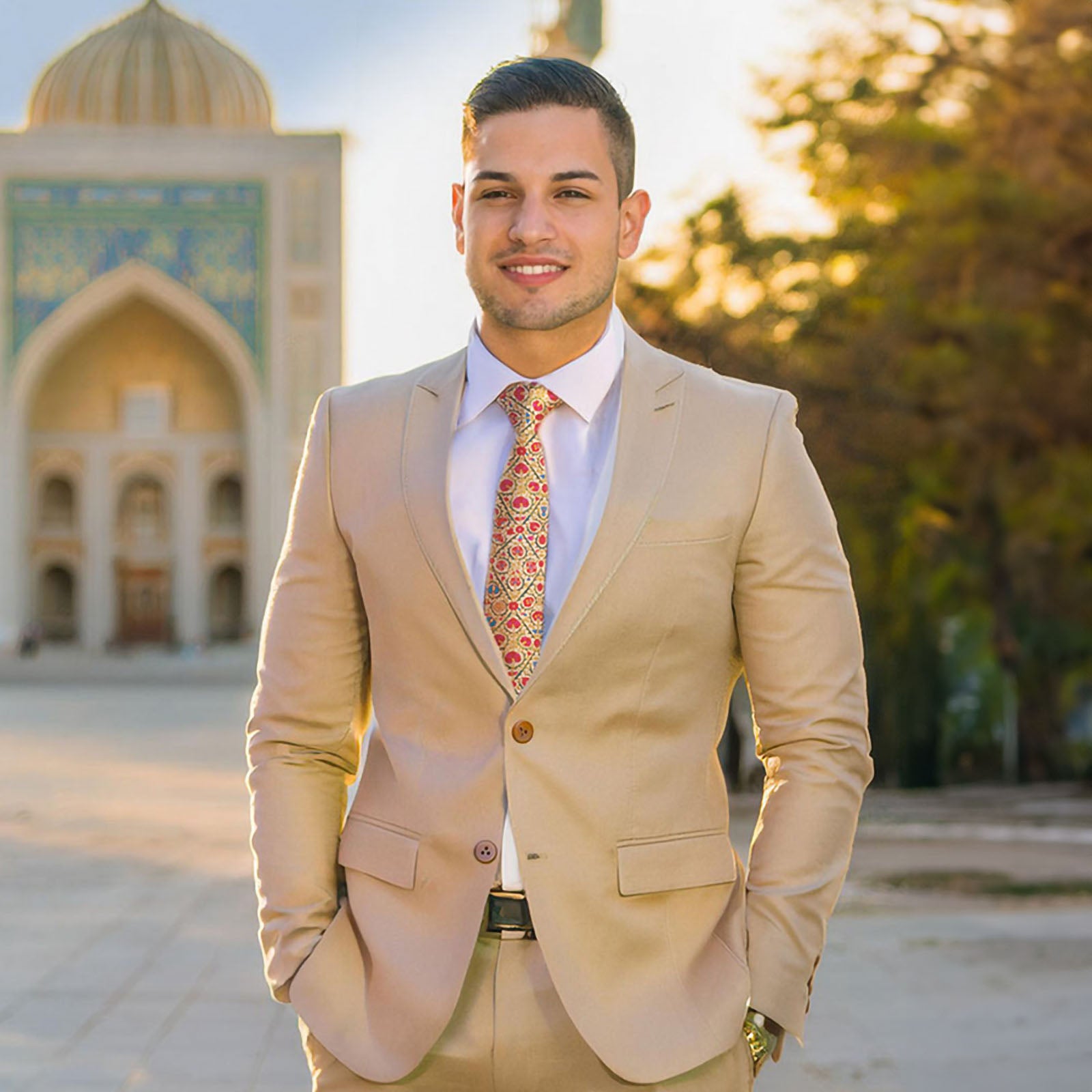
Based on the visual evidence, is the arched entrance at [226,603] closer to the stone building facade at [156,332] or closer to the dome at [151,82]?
the stone building facade at [156,332]

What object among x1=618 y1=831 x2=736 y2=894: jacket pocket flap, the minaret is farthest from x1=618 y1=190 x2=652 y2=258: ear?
the minaret

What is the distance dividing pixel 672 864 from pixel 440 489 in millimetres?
348

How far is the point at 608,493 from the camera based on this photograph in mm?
1577

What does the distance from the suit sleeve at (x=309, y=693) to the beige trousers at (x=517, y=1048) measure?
0.15 meters

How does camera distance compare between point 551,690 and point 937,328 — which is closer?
point 551,690

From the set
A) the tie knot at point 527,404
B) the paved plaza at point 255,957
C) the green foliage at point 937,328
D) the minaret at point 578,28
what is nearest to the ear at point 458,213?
the tie knot at point 527,404

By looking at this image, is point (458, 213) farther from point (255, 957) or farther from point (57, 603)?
point (57, 603)

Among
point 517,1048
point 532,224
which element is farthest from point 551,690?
point 532,224

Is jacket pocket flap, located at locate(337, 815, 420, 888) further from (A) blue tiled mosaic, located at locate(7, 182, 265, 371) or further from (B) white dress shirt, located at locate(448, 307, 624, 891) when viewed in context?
(A) blue tiled mosaic, located at locate(7, 182, 265, 371)

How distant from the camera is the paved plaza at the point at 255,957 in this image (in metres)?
3.58

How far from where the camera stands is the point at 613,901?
5.02 feet

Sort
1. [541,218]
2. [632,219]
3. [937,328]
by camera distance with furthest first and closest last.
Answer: [937,328], [632,219], [541,218]

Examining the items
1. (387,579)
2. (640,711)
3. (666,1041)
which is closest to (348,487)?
(387,579)

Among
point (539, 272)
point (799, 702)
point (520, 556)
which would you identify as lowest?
point (799, 702)
